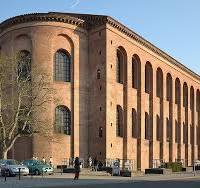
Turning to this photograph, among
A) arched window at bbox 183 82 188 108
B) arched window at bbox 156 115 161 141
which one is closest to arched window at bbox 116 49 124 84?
arched window at bbox 156 115 161 141

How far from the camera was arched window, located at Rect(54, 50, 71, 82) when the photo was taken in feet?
167

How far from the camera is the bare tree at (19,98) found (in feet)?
137

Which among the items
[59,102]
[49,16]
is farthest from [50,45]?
[59,102]

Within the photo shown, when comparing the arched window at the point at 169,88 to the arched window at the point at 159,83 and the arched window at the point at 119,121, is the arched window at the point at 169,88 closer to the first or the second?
the arched window at the point at 159,83

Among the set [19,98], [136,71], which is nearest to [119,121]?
[136,71]

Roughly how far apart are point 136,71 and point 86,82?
29.7ft

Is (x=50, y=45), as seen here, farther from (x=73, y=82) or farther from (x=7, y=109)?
(x=7, y=109)

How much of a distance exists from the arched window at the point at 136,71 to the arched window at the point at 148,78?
3235 millimetres

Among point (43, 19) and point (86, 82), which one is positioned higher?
point (43, 19)

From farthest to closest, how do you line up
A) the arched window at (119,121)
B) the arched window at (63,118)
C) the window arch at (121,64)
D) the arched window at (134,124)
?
the arched window at (134,124)
the window arch at (121,64)
the arched window at (119,121)
the arched window at (63,118)

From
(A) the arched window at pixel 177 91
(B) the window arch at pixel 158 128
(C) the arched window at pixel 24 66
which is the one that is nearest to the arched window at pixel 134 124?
(B) the window arch at pixel 158 128

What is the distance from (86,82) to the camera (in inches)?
2046

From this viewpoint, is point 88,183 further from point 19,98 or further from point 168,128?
point 168,128

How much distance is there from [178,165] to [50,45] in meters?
18.5
